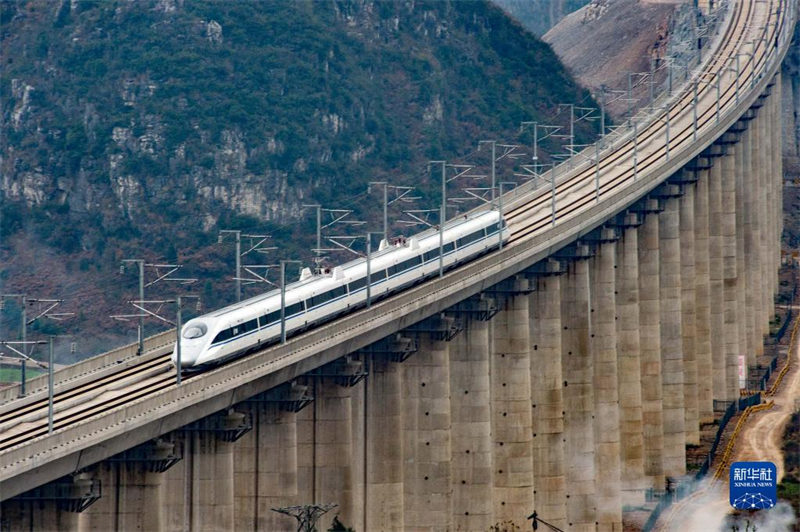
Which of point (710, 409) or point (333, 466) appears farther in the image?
point (710, 409)

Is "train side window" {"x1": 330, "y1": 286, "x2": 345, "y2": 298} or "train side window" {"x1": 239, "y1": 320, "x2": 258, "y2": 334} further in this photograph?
"train side window" {"x1": 330, "y1": 286, "x2": 345, "y2": 298}

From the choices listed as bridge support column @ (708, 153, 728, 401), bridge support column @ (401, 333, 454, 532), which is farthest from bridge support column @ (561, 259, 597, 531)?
bridge support column @ (708, 153, 728, 401)

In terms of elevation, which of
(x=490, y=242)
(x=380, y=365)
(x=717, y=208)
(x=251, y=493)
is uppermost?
(x=717, y=208)

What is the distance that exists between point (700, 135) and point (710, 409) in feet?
73.5

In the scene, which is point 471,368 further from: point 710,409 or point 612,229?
point 710,409

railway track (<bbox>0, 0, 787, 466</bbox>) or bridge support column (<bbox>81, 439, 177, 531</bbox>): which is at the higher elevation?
railway track (<bbox>0, 0, 787, 466</bbox>)

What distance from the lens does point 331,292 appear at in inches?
5037

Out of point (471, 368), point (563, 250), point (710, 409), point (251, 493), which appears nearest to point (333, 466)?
point (251, 493)

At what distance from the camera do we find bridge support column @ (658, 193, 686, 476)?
574 feet

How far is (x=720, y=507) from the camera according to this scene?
15950 cm

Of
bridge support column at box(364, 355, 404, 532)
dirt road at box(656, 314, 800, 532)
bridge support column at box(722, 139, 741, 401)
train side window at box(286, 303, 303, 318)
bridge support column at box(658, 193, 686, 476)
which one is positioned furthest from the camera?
bridge support column at box(722, 139, 741, 401)

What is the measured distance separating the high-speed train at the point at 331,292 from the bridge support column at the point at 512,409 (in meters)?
4.74

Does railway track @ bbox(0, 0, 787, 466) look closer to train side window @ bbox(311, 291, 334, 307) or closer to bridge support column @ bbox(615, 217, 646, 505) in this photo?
bridge support column @ bbox(615, 217, 646, 505)

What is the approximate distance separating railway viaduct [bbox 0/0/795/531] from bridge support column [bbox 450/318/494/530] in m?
0.13
